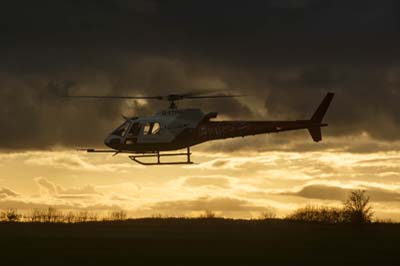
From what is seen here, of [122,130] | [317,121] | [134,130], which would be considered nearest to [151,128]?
[134,130]

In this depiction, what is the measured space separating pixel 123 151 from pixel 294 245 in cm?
1584

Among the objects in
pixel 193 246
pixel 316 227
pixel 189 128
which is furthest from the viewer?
pixel 316 227

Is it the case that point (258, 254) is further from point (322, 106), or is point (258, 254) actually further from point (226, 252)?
point (322, 106)

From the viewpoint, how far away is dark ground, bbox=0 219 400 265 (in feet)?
125

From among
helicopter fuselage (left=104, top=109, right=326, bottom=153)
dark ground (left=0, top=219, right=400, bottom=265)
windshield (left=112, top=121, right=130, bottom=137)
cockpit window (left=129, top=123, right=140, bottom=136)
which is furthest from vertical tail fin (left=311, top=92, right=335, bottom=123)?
windshield (left=112, top=121, right=130, bottom=137)

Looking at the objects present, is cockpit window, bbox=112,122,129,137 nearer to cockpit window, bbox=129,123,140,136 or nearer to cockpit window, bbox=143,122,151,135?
cockpit window, bbox=129,123,140,136

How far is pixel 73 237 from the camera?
4981cm

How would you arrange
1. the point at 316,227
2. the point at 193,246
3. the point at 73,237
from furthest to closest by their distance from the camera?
the point at 316,227
the point at 73,237
the point at 193,246

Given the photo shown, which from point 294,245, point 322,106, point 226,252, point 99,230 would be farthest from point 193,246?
point 322,106

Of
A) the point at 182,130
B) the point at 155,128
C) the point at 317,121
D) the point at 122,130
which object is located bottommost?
the point at 182,130

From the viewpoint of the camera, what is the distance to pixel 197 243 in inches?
1818

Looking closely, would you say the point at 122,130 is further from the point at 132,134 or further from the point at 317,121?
the point at 317,121

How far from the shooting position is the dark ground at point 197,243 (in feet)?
125

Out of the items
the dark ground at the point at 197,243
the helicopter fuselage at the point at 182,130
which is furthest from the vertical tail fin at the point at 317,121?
the dark ground at the point at 197,243
